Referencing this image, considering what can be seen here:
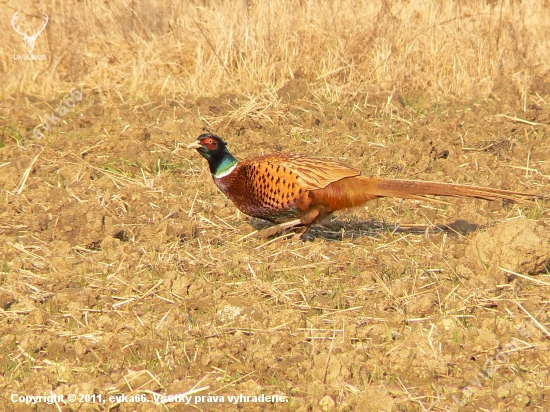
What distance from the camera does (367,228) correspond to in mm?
5789

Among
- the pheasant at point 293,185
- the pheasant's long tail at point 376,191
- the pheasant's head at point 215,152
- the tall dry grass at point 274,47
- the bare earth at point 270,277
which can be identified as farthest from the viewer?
the tall dry grass at point 274,47

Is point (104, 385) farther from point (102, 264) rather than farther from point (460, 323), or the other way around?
point (460, 323)

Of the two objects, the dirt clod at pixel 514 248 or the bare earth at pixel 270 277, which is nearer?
the bare earth at pixel 270 277

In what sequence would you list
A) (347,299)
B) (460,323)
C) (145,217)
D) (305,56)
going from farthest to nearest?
(305,56), (145,217), (347,299), (460,323)

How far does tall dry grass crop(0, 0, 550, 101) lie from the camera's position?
8.52 metres

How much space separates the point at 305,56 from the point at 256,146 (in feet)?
6.03

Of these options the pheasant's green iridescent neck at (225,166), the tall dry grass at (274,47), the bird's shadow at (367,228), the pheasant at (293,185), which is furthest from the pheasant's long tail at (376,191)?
the tall dry grass at (274,47)

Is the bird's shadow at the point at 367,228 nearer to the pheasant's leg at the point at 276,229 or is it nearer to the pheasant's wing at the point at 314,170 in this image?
the pheasant's leg at the point at 276,229

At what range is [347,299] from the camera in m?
4.66

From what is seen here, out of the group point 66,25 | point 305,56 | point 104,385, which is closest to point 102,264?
point 104,385

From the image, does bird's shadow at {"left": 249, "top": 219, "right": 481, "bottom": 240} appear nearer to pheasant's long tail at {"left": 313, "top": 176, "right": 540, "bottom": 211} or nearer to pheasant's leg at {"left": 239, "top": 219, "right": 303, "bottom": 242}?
pheasant's leg at {"left": 239, "top": 219, "right": 303, "bottom": 242}

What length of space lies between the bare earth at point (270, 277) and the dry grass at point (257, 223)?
2 cm

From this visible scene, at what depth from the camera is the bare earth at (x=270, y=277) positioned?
3.88 m

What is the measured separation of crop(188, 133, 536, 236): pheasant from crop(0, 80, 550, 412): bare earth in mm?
279
